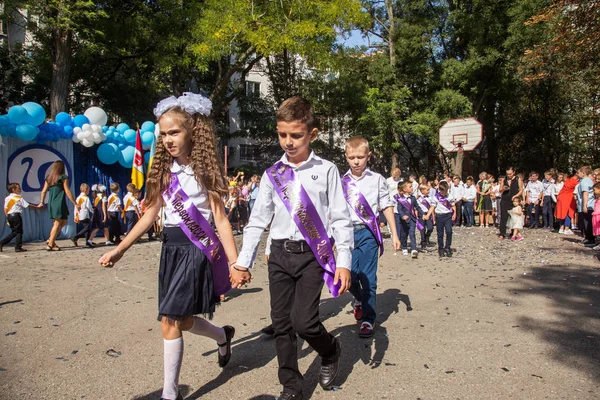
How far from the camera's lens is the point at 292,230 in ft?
10.7

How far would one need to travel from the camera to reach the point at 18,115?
11797mm

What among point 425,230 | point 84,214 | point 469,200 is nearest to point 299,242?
point 425,230

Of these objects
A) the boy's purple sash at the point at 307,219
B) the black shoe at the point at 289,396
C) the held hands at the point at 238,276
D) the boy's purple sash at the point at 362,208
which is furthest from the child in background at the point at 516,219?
the held hands at the point at 238,276

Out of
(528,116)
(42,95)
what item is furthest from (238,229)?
(528,116)

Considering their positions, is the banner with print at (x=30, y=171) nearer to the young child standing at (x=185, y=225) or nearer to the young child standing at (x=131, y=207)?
the young child standing at (x=131, y=207)

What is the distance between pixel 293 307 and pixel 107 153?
41.0ft

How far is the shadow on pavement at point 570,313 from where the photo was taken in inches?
159

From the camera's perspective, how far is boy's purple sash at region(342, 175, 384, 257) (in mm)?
4831

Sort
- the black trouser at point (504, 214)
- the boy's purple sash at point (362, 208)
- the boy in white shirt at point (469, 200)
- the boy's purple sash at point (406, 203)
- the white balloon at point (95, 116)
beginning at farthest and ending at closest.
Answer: the boy in white shirt at point (469, 200), the white balloon at point (95, 116), the black trouser at point (504, 214), the boy's purple sash at point (406, 203), the boy's purple sash at point (362, 208)

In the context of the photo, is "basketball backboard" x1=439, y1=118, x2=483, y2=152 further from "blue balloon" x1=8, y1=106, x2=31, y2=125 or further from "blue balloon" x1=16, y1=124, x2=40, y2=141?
"blue balloon" x1=8, y1=106, x2=31, y2=125

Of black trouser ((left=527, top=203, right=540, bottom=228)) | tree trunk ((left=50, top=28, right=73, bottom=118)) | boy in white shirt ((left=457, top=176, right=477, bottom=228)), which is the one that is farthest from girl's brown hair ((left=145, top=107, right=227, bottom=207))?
boy in white shirt ((left=457, top=176, right=477, bottom=228))

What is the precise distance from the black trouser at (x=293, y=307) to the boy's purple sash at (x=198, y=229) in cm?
36

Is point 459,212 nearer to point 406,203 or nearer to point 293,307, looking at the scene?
point 406,203

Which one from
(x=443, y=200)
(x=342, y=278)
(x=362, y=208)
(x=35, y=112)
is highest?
(x=35, y=112)
